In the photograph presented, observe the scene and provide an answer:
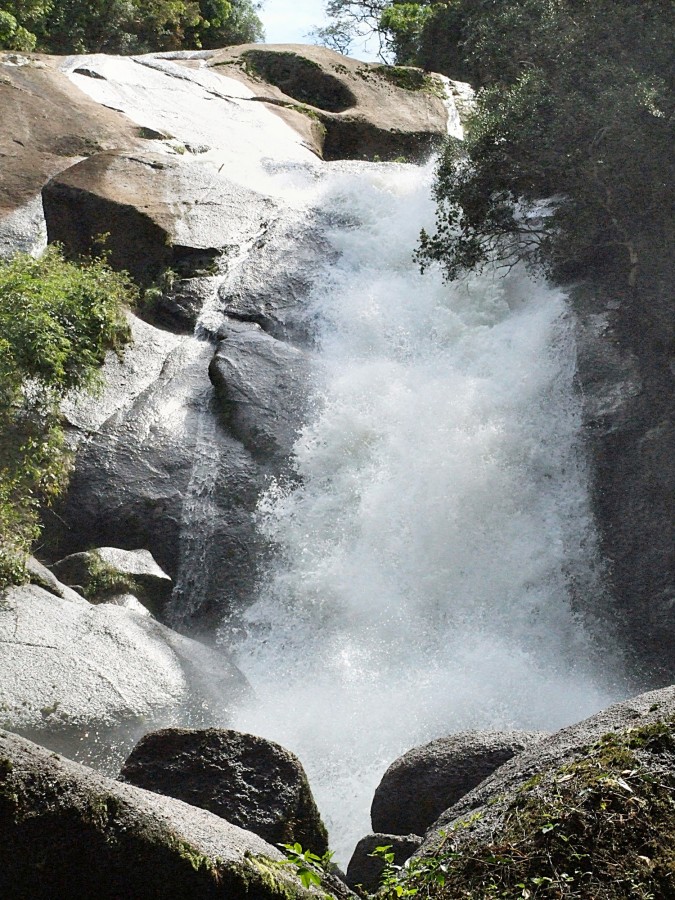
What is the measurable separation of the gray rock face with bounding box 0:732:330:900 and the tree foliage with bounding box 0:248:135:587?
758 cm

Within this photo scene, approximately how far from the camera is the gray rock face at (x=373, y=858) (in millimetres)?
6469

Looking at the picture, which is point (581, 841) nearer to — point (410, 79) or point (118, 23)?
point (410, 79)

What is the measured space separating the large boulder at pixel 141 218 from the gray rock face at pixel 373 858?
11.5 m

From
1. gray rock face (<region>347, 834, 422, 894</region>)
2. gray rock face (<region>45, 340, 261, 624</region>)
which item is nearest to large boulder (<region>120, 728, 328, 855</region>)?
gray rock face (<region>347, 834, 422, 894</region>)

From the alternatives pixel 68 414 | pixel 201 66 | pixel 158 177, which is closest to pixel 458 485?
pixel 68 414

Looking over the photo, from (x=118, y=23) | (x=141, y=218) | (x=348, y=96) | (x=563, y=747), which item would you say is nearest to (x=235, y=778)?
(x=563, y=747)

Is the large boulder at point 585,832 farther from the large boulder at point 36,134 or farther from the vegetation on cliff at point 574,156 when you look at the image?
the large boulder at point 36,134

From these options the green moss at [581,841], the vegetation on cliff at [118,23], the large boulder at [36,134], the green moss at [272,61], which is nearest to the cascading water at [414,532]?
the large boulder at [36,134]

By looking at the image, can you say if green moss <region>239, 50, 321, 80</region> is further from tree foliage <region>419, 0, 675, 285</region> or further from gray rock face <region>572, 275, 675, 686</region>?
gray rock face <region>572, 275, 675, 686</region>

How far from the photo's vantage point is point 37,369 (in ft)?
40.3

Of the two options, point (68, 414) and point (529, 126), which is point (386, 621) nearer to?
point (68, 414)

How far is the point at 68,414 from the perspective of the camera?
1337 centimetres

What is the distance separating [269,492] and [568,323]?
5.29m

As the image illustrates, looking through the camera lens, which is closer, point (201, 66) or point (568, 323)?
point (568, 323)
